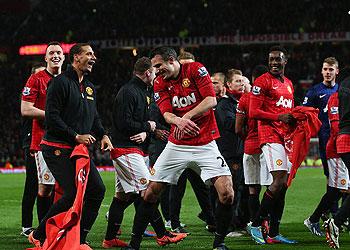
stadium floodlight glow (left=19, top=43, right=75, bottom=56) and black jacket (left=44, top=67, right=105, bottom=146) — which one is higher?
stadium floodlight glow (left=19, top=43, right=75, bottom=56)

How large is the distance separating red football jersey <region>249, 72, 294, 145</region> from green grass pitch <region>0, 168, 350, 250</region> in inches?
50.7

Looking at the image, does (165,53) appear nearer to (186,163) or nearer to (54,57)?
(186,163)

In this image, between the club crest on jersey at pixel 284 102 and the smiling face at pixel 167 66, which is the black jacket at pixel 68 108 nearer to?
the smiling face at pixel 167 66

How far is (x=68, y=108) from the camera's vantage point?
8.41 meters

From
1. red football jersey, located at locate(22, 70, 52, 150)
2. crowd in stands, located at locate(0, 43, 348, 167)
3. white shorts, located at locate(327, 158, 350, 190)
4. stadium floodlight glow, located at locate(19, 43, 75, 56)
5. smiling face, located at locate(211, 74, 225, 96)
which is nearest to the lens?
red football jersey, located at locate(22, 70, 52, 150)

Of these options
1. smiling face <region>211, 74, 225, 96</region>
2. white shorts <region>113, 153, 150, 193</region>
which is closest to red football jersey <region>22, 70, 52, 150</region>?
white shorts <region>113, 153, 150, 193</region>

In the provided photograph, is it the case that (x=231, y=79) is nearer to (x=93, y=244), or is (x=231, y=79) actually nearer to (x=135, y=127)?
(x=135, y=127)

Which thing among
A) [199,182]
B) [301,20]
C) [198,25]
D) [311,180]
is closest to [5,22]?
[198,25]

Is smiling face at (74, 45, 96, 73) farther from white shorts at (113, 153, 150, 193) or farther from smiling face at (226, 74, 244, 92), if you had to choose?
smiling face at (226, 74, 244, 92)

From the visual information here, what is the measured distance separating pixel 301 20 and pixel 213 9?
4931 millimetres

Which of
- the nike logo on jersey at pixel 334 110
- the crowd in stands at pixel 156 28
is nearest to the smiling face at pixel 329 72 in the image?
the nike logo on jersey at pixel 334 110

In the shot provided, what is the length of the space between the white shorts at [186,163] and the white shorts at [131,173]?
0.97m

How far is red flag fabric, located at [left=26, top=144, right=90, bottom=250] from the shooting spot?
791cm

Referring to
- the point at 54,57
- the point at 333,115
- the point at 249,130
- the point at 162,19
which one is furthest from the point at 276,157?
the point at 162,19
